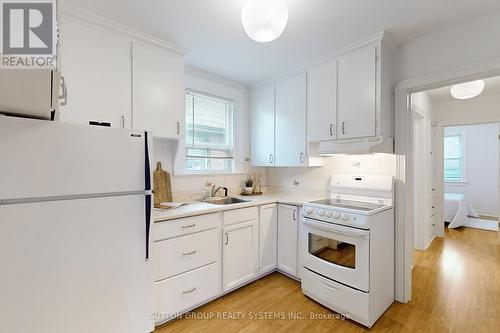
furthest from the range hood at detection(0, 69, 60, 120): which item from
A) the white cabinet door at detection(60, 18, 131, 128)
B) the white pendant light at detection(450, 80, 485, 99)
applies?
the white pendant light at detection(450, 80, 485, 99)

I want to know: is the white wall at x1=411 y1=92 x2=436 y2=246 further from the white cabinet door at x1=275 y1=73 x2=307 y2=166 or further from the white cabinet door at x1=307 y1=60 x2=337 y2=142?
the white cabinet door at x1=275 y1=73 x2=307 y2=166

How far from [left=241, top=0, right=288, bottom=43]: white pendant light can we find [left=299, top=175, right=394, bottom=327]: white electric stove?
1.49 metres

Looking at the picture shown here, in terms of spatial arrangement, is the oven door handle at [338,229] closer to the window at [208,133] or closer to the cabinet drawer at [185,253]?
the cabinet drawer at [185,253]

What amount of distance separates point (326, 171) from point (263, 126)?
1007mm

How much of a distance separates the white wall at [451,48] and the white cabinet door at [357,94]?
1.29 ft

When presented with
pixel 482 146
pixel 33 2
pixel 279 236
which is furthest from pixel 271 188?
pixel 482 146

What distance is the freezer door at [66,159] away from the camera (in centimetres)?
97

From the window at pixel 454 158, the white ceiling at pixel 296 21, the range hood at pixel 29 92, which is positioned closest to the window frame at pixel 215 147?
the white ceiling at pixel 296 21

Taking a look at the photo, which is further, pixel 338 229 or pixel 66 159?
pixel 338 229

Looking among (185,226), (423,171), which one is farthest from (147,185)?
(423,171)

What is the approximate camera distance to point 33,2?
0.60m

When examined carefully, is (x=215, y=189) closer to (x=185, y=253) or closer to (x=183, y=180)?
(x=183, y=180)

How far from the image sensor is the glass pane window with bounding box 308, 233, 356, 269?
1973 millimetres

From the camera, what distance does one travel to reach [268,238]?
8.64 ft
